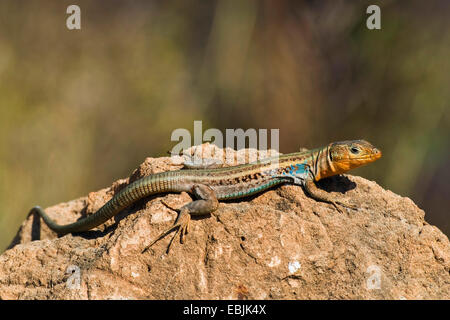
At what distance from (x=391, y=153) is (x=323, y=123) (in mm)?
1108

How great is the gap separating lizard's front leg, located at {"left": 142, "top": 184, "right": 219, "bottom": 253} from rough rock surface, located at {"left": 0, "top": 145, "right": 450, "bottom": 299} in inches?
2.4

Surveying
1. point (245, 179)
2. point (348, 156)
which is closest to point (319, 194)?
point (348, 156)

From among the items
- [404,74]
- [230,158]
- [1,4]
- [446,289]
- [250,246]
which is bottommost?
[446,289]

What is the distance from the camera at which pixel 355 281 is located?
4.05 meters

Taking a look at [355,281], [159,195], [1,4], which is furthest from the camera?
[1,4]

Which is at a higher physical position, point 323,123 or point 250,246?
point 323,123

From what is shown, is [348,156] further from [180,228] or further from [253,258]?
[180,228]

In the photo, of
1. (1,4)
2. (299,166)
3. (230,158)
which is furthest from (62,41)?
(299,166)

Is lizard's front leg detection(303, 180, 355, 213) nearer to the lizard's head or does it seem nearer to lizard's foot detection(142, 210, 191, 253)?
the lizard's head

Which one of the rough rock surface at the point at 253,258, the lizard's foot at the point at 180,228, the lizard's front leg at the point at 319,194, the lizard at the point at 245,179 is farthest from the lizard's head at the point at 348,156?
the lizard's foot at the point at 180,228

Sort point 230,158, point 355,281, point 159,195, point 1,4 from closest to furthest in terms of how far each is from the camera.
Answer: point 355,281, point 159,195, point 230,158, point 1,4

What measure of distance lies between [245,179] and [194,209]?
2.11ft

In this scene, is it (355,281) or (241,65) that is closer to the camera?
(355,281)

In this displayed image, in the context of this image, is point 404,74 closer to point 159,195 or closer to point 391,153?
point 391,153
